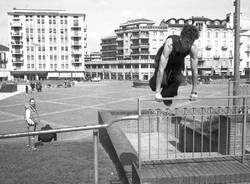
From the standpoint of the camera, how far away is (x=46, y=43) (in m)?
87.6

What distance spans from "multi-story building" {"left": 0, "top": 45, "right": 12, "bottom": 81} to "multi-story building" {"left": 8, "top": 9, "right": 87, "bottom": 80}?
1435mm

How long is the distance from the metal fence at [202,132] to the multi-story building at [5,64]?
3120 inches

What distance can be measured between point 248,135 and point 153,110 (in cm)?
450

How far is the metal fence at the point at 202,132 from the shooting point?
5.04 m

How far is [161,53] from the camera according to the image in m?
4.73

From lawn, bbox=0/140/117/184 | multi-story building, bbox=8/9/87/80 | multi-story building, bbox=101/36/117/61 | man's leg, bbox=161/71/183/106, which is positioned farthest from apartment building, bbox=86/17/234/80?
man's leg, bbox=161/71/183/106

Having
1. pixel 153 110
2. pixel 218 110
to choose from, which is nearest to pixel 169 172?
pixel 153 110

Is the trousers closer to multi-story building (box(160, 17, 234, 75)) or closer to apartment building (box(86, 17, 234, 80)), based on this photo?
apartment building (box(86, 17, 234, 80))

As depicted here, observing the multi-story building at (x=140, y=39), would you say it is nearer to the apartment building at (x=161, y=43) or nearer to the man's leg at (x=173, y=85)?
the apartment building at (x=161, y=43)

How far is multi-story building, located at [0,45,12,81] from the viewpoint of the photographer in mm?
81838

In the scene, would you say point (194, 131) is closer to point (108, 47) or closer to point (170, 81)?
point (170, 81)

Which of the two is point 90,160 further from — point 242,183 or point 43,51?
point 43,51

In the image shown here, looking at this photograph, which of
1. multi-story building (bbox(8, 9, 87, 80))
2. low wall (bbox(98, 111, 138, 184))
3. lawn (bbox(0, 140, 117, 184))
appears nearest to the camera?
low wall (bbox(98, 111, 138, 184))

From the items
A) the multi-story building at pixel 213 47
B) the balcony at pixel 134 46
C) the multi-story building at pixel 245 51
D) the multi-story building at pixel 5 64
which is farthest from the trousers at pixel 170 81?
the multi-story building at pixel 245 51
